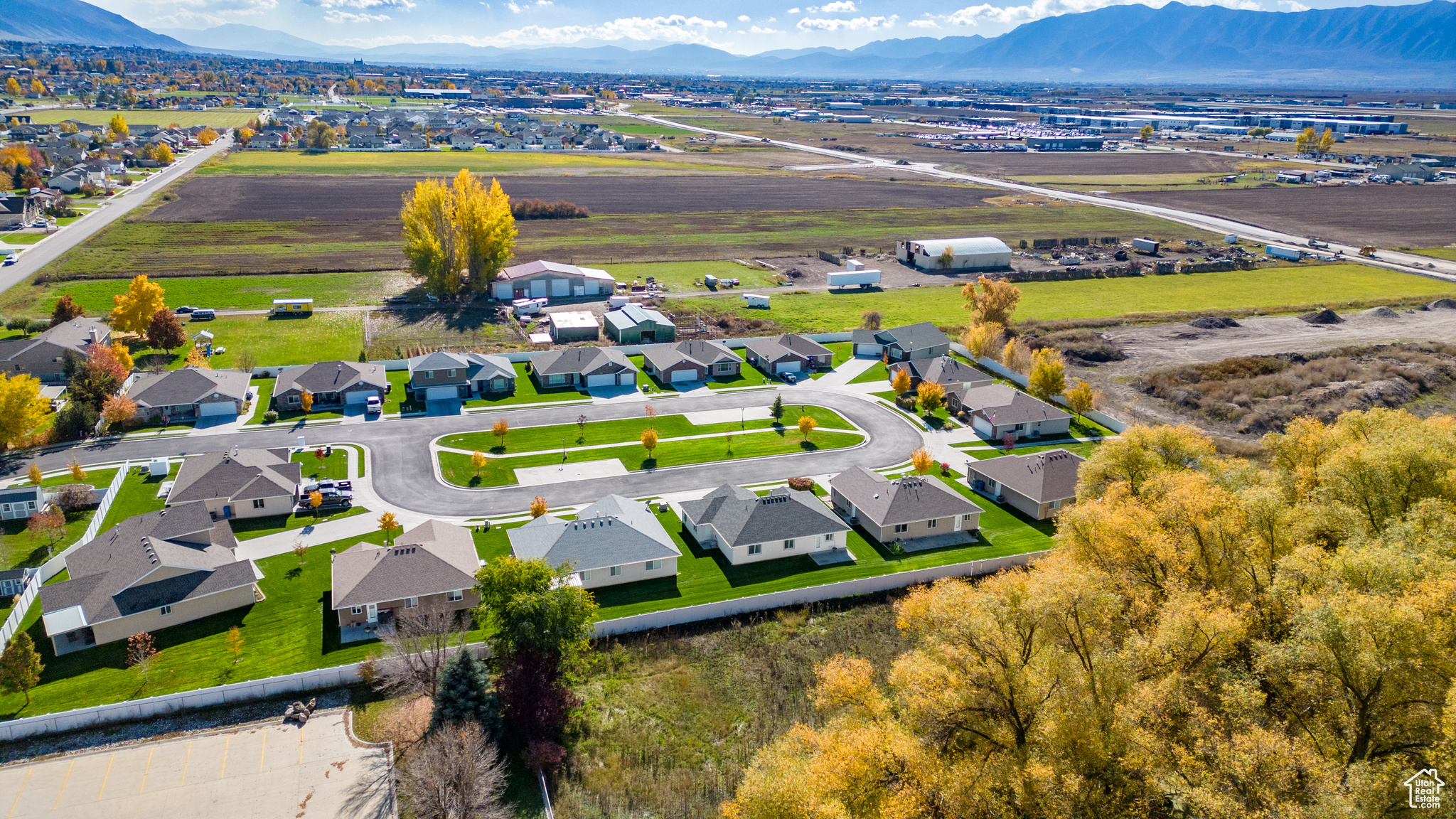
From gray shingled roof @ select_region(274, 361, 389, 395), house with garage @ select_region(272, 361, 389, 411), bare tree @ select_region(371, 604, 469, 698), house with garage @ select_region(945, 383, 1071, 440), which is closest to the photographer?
bare tree @ select_region(371, 604, 469, 698)

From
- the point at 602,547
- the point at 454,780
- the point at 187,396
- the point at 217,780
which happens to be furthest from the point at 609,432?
the point at 454,780

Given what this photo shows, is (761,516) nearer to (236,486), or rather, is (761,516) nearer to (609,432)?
(609,432)

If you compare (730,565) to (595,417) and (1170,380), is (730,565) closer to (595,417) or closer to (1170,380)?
(595,417)

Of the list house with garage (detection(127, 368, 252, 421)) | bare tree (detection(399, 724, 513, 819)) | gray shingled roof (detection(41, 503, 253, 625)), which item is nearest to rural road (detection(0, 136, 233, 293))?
house with garage (detection(127, 368, 252, 421))

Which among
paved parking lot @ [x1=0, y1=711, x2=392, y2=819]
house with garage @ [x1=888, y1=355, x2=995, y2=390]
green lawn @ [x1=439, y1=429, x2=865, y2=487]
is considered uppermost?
house with garage @ [x1=888, y1=355, x2=995, y2=390]

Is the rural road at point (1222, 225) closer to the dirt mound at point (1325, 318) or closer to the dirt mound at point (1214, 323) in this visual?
the dirt mound at point (1325, 318)

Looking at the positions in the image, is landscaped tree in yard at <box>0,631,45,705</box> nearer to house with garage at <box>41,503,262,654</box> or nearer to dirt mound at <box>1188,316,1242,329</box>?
house with garage at <box>41,503,262,654</box>
